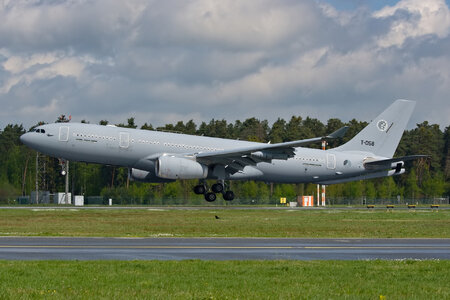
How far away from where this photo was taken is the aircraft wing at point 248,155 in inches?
2002

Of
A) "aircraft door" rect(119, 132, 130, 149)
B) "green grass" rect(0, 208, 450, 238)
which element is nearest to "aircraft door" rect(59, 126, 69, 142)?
"aircraft door" rect(119, 132, 130, 149)

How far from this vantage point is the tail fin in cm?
6056

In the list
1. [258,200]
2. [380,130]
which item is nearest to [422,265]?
[380,130]

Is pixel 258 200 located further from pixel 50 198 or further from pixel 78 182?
pixel 78 182

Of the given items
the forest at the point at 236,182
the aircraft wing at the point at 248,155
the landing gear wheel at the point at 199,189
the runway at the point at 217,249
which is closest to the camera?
the runway at the point at 217,249

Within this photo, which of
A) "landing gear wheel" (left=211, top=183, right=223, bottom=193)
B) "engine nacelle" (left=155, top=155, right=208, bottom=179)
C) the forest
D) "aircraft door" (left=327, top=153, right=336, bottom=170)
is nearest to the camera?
"engine nacelle" (left=155, top=155, right=208, bottom=179)

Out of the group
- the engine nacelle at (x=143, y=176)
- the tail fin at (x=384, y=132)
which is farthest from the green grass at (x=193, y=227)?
the tail fin at (x=384, y=132)

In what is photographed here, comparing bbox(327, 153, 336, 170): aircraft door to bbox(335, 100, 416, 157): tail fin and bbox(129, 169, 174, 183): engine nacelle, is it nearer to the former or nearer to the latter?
bbox(335, 100, 416, 157): tail fin

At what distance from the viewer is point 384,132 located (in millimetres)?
61312

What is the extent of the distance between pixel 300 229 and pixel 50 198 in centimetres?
7495

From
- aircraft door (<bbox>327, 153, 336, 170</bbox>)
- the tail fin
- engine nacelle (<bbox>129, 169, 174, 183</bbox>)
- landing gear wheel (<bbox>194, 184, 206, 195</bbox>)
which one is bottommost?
landing gear wheel (<bbox>194, 184, 206, 195</bbox>)

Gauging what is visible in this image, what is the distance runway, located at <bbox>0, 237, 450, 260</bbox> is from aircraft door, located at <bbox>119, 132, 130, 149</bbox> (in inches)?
744

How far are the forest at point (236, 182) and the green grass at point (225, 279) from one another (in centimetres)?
7679

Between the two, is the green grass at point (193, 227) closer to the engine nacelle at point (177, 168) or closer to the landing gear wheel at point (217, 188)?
the engine nacelle at point (177, 168)
